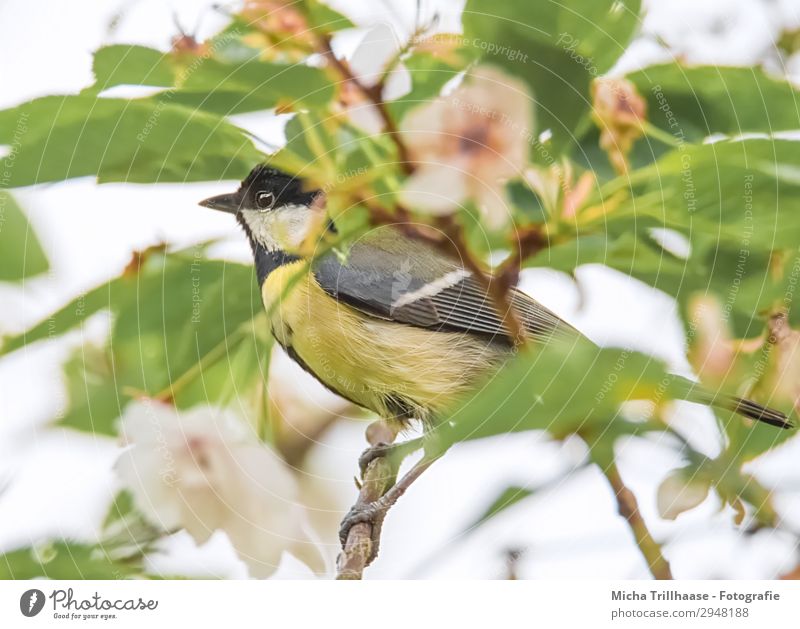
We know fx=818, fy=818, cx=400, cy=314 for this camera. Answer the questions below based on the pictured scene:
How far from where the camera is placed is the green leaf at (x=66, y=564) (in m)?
0.67

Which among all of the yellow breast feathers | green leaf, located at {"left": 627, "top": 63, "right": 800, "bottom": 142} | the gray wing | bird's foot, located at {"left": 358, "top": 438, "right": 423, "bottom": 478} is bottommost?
bird's foot, located at {"left": 358, "top": 438, "right": 423, "bottom": 478}

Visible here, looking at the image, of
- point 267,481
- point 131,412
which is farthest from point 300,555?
point 131,412

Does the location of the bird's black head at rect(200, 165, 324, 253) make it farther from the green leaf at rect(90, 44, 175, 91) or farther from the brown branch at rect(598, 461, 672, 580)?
the brown branch at rect(598, 461, 672, 580)

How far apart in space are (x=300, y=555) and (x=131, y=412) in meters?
0.18

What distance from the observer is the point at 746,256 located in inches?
23.9

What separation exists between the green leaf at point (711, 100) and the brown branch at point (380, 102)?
7.1 inches

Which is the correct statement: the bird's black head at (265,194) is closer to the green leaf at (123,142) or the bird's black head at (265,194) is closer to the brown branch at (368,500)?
the green leaf at (123,142)

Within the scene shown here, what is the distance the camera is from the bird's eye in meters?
0.67

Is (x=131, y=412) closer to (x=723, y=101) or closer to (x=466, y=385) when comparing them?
(x=466, y=385)

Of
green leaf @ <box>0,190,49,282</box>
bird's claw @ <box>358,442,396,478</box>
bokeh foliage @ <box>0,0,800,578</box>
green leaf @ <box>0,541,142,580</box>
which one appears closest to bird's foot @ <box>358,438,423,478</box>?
bird's claw @ <box>358,442,396,478</box>

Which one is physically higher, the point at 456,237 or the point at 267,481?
the point at 456,237

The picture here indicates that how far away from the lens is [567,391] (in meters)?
0.56

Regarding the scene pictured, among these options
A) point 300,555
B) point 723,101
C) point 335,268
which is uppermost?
point 723,101

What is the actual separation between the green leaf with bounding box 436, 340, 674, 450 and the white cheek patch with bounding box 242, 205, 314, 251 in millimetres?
209
